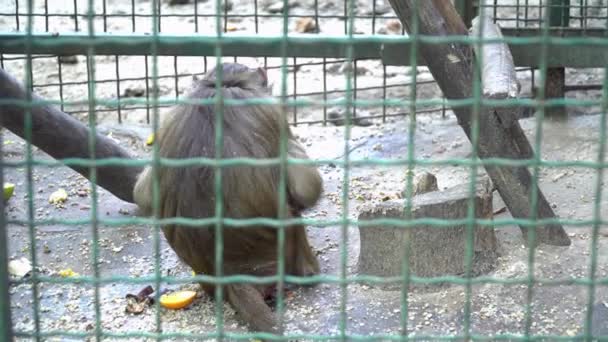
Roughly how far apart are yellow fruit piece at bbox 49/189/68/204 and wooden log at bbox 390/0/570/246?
2250 mm

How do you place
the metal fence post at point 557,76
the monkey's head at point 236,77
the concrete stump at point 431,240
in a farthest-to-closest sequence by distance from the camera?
the metal fence post at point 557,76 < the monkey's head at point 236,77 < the concrete stump at point 431,240

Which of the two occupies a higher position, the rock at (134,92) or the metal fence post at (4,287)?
the rock at (134,92)

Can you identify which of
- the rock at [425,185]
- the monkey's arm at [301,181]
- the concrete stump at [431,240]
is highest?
the monkey's arm at [301,181]

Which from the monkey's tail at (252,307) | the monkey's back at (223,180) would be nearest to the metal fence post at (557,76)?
the monkey's back at (223,180)

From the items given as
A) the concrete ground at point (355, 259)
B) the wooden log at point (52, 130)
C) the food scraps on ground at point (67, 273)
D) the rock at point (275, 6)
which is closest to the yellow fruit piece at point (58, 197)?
the concrete ground at point (355, 259)

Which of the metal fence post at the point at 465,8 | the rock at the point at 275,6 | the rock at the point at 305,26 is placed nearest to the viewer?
the metal fence post at the point at 465,8

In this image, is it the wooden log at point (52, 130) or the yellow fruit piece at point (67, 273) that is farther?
the yellow fruit piece at point (67, 273)

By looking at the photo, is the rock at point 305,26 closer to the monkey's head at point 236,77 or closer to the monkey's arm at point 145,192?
the monkey's head at point 236,77

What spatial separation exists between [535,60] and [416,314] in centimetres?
182

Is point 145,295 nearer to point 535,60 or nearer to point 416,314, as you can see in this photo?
point 416,314

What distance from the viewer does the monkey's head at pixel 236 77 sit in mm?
4059

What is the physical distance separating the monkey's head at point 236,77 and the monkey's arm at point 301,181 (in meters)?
0.30

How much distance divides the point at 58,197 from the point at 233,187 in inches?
69.7

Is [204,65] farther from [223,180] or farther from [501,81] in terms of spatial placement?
[501,81]
